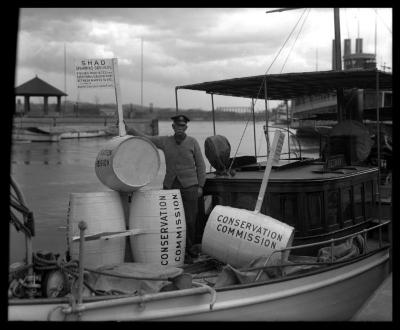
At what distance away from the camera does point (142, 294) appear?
538 centimetres

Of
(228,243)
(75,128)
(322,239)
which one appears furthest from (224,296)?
(75,128)

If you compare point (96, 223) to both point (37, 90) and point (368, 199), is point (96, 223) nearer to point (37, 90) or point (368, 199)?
point (368, 199)

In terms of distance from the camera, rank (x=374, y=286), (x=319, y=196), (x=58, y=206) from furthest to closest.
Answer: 1. (x=58, y=206)
2. (x=374, y=286)
3. (x=319, y=196)

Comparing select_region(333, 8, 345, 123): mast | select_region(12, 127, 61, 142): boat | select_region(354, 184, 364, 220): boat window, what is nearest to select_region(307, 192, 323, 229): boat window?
select_region(354, 184, 364, 220): boat window

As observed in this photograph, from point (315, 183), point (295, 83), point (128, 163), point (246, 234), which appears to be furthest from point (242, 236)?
point (295, 83)

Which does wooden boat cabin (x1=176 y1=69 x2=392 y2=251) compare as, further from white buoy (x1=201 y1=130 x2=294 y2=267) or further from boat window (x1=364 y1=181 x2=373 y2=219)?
white buoy (x1=201 y1=130 x2=294 y2=267)

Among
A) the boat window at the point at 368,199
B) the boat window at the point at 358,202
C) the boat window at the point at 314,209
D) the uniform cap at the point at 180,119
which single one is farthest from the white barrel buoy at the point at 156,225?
the boat window at the point at 368,199

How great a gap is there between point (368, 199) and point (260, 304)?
4.01 metres

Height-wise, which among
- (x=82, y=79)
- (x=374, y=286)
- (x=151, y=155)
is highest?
(x=82, y=79)

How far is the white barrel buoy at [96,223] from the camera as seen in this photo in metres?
6.47

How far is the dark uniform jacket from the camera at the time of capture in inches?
293

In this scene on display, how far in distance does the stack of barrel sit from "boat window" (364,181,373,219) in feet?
12.2
